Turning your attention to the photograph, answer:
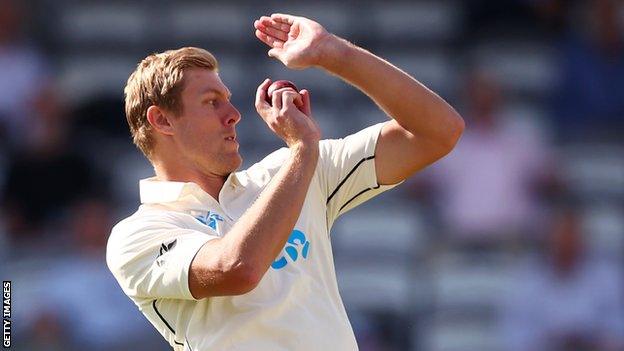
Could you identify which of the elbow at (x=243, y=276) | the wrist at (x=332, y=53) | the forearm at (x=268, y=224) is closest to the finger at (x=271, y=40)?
the wrist at (x=332, y=53)

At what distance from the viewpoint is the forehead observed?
3498 mm

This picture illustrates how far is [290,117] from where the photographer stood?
3084 millimetres

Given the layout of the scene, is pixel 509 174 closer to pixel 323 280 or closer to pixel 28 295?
pixel 28 295

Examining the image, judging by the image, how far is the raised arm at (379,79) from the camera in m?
3.29

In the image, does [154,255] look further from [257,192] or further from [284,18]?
[284,18]

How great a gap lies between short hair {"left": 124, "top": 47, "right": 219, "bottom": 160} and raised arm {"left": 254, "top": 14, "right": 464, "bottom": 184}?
0.26 meters

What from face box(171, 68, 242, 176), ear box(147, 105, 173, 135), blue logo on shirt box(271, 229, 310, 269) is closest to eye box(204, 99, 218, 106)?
face box(171, 68, 242, 176)

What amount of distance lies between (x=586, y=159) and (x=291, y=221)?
15.4 feet

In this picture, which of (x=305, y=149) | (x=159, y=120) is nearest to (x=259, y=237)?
(x=305, y=149)

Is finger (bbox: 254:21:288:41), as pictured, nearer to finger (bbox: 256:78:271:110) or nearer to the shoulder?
finger (bbox: 256:78:271:110)

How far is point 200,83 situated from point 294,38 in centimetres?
33

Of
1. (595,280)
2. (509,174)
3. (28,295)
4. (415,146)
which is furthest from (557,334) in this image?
(415,146)

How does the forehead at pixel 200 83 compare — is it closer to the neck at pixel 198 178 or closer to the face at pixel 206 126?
the face at pixel 206 126

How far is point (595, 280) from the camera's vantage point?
657 cm
